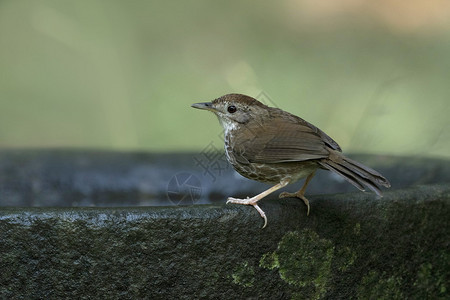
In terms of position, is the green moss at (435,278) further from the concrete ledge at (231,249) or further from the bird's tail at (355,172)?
the bird's tail at (355,172)

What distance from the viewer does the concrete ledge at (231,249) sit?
8.25 feet

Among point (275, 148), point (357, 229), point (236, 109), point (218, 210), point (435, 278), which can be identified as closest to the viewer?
point (218, 210)

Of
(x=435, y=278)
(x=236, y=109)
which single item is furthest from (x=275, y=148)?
(x=435, y=278)

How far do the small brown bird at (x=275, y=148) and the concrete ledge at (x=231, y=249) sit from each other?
0.17m

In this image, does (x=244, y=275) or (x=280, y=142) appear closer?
(x=244, y=275)

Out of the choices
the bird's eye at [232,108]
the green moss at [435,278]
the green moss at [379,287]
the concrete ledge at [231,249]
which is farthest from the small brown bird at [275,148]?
the green moss at [435,278]

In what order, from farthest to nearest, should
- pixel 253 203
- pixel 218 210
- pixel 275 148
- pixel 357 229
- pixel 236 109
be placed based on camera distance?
pixel 236 109 < pixel 275 148 < pixel 357 229 < pixel 253 203 < pixel 218 210

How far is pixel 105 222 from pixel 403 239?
4.64 feet

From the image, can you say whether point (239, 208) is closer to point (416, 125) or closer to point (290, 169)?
point (290, 169)

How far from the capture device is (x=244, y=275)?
273 centimetres

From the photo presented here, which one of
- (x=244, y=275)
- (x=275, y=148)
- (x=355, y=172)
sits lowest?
(x=244, y=275)

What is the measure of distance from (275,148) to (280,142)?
0.04 m

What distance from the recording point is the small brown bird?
292 centimetres

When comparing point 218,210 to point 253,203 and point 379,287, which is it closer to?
point 253,203
